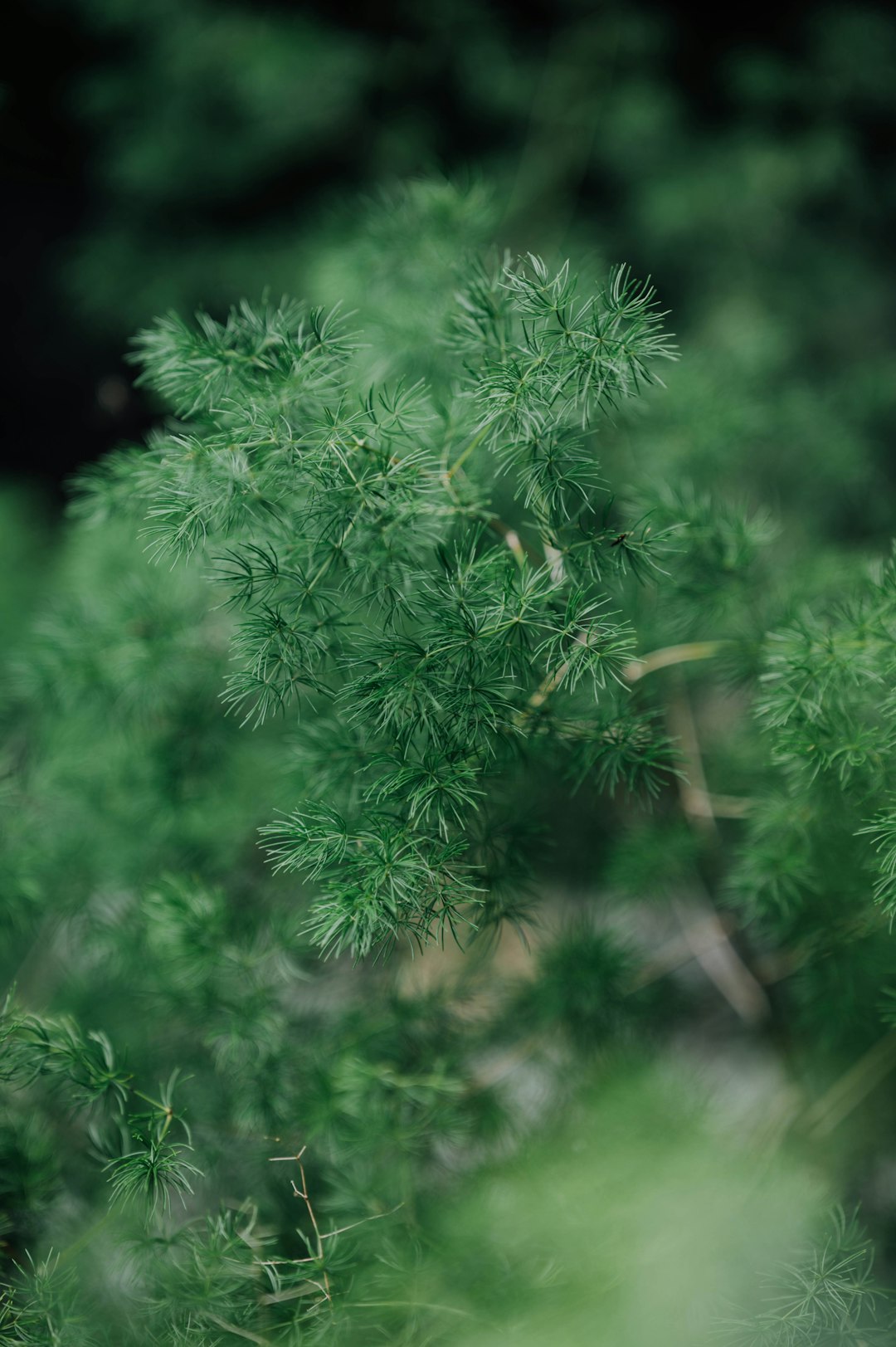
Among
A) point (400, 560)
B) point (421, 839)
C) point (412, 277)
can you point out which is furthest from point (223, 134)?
point (421, 839)

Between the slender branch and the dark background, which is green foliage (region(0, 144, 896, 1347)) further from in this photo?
the dark background

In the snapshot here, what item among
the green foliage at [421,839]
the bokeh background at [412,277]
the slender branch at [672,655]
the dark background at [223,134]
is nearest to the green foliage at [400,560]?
the green foliage at [421,839]

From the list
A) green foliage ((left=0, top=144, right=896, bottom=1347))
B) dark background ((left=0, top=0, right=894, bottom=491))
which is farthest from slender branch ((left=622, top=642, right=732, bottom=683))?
dark background ((left=0, top=0, right=894, bottom=491))

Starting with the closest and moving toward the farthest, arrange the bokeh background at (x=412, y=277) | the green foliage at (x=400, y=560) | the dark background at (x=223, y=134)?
the green foliage at (x=400, y=560) → the bokeh background at (x=412, y=277) → the dark background at (x=223, y=134)

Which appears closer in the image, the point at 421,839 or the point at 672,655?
the point at 421,839

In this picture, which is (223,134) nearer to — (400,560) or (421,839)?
(400,560)

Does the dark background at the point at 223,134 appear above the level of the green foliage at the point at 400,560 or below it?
above

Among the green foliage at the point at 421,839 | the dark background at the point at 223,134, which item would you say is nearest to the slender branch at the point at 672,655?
the green foliage at the point at 421,839

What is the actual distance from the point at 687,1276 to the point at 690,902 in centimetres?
54

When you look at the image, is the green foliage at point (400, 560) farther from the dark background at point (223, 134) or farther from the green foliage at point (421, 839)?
the dark background at point (223, 134)

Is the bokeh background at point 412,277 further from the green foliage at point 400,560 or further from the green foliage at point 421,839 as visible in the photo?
the green foliage at point 400,560

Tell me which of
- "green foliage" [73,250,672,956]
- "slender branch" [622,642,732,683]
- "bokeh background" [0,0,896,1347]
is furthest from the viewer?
"bokeh background" [0,0,896,1347]

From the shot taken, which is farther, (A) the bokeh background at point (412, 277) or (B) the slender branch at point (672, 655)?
(A) the bokeh background at point (412, 277)

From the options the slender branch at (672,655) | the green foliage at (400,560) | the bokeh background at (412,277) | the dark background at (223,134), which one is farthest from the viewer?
the dark background at (223,134)
